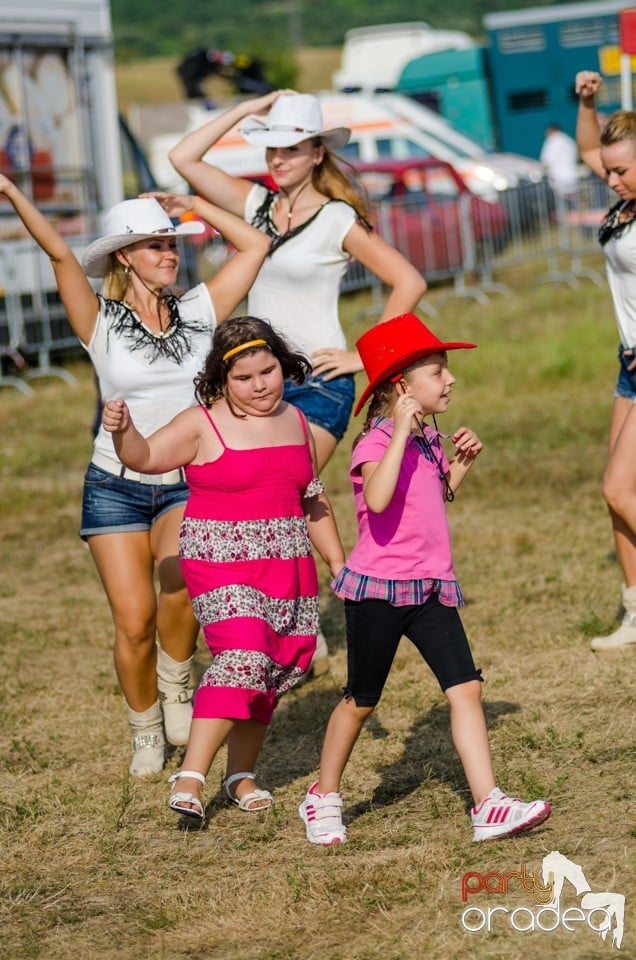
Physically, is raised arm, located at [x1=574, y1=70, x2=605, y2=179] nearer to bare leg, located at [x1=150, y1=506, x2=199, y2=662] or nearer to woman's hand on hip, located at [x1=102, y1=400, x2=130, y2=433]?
bare leg, located at [x1=150, y1=506, x2=199, y2=662]

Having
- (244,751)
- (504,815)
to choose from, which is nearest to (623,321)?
(244,751)

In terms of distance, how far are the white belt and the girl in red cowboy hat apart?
3.18 ft

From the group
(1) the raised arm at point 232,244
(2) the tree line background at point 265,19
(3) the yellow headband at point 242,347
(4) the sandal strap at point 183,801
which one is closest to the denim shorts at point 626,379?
(1) the raised arm at point 232,244

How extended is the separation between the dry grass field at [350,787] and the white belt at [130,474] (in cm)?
109

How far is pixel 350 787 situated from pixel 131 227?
2.06m

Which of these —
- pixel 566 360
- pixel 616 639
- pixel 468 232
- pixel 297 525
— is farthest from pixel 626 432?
pixel 468 232

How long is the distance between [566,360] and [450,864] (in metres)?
9.94

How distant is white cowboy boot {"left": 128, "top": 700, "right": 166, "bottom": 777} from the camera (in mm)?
5512

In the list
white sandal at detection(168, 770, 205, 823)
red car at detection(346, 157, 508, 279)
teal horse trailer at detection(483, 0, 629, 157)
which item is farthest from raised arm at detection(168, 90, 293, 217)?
teal horse trailer at detection(483, 0, 629, 157)

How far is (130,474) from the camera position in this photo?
5234mm

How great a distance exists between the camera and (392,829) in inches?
185

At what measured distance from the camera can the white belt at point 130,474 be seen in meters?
5.23

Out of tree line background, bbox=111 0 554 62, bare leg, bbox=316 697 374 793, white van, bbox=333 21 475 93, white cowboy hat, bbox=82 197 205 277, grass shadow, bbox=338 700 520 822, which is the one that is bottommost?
grass shadow, bbox=338 700 520 822
